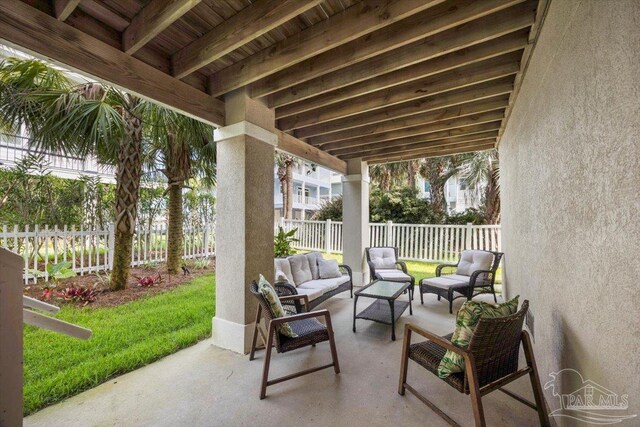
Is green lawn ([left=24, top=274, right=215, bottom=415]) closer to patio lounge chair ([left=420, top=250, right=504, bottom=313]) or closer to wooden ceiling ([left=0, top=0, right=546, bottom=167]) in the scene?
wooden ceiling ([left=0, top=0, right=546, bottom=167])

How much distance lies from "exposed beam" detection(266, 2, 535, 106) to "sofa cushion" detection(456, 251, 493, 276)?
3.98 metres

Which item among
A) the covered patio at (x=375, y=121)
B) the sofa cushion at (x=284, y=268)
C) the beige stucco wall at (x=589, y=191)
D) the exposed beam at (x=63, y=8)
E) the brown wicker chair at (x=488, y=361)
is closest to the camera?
the beige stucco wall at (x=589, y=191)

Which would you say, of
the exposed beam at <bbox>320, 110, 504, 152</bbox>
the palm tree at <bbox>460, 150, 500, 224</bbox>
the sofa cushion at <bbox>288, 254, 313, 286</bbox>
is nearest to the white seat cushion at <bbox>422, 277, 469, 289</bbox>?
the sofa cushion at <bbox>288, 254, 313, 286</bbox>

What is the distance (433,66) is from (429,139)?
2.12 meters

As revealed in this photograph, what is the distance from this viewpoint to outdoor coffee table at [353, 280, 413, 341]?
3420 millimetres

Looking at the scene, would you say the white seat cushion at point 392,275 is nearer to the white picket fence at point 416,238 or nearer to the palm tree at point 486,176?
the white picket fence at point 416,238

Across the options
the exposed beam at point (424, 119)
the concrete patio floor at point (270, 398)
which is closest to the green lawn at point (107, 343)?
the concrete patio floor at point (270, 398)

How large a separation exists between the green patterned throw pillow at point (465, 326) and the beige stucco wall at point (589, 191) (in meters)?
0.37

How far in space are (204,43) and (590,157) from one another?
9.23 ft

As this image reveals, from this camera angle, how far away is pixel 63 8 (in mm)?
1853

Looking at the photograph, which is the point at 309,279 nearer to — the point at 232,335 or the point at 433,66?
the point at 232,335

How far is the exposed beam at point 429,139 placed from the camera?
4.21 meters

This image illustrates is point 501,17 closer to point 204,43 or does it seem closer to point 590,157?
point 590,157

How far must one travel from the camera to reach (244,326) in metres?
2.95
